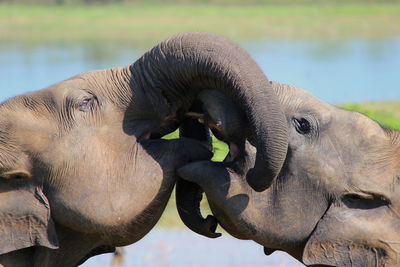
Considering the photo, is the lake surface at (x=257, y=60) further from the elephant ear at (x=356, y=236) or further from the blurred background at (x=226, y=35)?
the elephant ear at (x=356, y=236)

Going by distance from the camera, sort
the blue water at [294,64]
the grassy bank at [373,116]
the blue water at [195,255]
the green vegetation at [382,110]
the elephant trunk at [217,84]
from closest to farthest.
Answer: the elephant trunk at [217,84] < the blue water at [195,255] < the grassy bank at [373,116] < the green vegetation at [382,110] < the blue water at [294,64]

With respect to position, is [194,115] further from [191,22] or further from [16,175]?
[191,22]

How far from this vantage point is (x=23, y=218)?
225 inches

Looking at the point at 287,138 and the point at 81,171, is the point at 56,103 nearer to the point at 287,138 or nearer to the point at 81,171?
the point at 81,171

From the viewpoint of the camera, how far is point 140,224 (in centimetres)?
577

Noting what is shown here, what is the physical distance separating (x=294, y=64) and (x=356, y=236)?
96.9 ft

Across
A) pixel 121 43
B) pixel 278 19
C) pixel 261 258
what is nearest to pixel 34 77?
pixel 121 43

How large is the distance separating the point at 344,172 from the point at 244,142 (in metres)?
0.55

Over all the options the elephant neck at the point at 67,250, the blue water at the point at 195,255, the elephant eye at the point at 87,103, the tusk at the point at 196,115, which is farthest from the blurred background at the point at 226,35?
the elephant eye at the point at 87,103

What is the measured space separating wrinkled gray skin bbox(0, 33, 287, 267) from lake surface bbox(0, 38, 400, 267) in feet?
18.3

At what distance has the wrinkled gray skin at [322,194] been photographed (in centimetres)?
564

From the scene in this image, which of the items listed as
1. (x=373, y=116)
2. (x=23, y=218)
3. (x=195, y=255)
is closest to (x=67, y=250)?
(x=23, y=218)

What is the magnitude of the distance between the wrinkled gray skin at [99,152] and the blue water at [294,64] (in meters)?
18.5

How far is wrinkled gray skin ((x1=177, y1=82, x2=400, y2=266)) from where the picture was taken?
5.64 m
